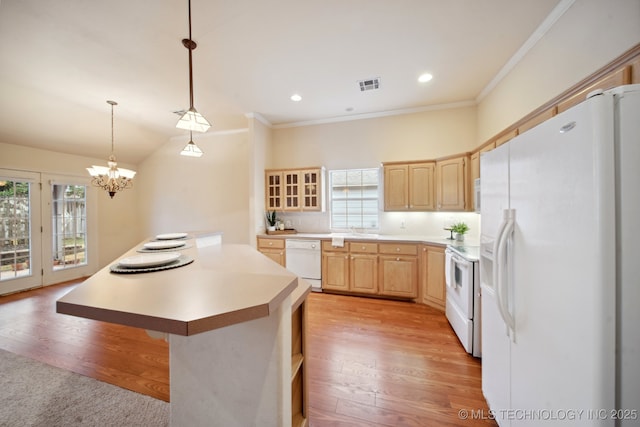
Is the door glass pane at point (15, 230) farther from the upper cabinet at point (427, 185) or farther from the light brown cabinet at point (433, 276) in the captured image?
the light brown cabinet at point (433, 276)

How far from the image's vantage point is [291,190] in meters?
4.23

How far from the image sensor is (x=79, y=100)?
3.40 metres

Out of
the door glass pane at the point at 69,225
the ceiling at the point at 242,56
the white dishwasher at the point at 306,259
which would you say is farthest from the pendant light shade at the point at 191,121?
the door glass pane at the point at 69,225

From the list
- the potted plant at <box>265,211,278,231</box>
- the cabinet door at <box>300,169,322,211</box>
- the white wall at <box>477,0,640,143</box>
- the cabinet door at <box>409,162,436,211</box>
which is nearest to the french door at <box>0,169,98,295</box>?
the potted plant at <box>265,211,278,231</box>

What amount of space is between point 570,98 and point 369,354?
8.51ft

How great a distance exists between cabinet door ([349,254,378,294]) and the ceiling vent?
253 cm

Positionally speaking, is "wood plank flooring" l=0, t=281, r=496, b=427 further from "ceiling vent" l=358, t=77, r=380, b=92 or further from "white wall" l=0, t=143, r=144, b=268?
"ceiling vent" l=358, t=77, r=380, b=92

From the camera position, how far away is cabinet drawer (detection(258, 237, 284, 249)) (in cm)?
397

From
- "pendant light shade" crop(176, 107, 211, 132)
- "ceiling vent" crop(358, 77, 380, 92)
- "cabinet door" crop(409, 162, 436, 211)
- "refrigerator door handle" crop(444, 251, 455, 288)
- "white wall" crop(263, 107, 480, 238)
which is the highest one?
"ceiling vent" crop(358, 77, 380, 92)

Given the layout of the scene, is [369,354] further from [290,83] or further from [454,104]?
[454,104]

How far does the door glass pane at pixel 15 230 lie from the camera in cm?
375

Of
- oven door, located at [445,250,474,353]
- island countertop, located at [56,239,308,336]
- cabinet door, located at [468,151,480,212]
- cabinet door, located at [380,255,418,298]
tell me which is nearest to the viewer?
island countertop, located at [56,239,308,336]

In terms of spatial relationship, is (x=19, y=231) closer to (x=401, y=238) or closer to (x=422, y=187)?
(x=401, y=238)


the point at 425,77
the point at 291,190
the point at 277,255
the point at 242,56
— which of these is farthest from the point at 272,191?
the point at 425,77
